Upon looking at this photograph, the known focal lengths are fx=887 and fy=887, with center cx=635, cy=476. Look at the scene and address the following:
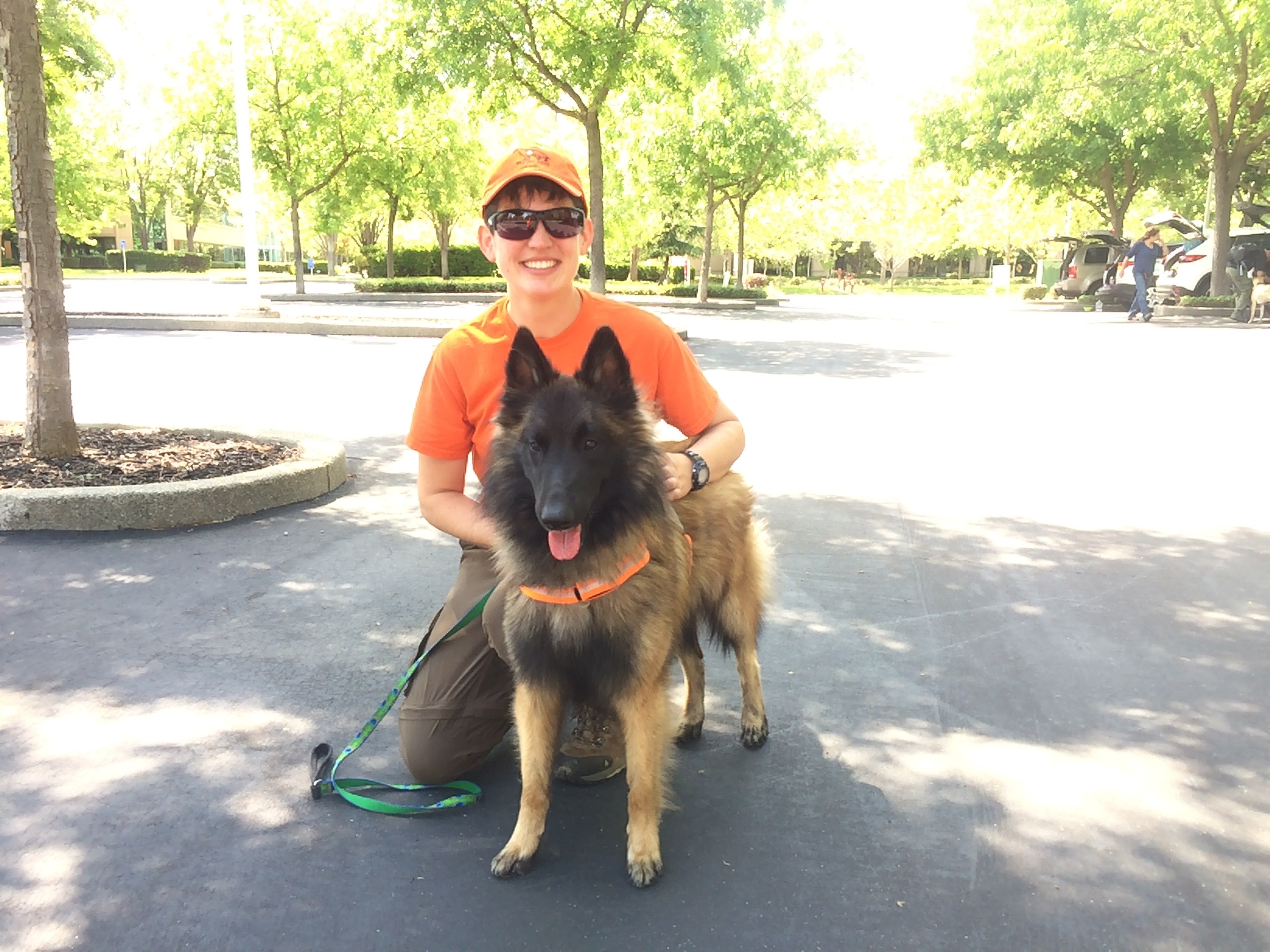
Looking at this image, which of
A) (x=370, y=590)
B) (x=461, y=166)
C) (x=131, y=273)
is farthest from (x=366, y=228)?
(x=370, y=590)

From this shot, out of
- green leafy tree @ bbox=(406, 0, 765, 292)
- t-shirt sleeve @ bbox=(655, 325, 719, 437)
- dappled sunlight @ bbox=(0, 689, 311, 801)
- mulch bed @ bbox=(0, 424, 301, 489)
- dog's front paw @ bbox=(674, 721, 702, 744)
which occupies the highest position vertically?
green leafy tree @ bbox=(406, 0, 765, 292)

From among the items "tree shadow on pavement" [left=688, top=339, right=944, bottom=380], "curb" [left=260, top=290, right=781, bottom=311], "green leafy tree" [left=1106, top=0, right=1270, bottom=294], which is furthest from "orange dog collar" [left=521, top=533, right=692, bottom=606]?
"curb" [left=260, top=290, right=781, bottom=311]

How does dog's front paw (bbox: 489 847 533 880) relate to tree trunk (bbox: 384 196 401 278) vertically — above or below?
below

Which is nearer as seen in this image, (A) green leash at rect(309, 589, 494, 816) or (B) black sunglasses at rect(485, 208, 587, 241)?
(A) green leash at rect(309, 589, 494, 816)

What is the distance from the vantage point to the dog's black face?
8.62ft

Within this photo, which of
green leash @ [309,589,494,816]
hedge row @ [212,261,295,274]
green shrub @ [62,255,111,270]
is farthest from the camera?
green shrub @ [62,255,111,270]

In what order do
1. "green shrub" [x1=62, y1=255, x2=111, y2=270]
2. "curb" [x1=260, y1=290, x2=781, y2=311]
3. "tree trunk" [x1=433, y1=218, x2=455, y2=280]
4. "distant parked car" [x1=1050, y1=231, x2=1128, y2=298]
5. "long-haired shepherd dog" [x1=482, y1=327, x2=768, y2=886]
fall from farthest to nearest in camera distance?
"green shrub" [x1=62, y1=255, x2=111, y2=270] < "tree trunk" [x1=433, y1=218, x2=455, y2=280] < "distant parked car" [x1=1050, y1=231, x2=1128, y2=298] < "curb" [x1=260, y1=290, x2=781, y2=311] < "long-haired shepherd dog" [x1=482, y1=327, x2=768, y2=886]

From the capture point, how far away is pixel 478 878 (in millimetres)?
2764

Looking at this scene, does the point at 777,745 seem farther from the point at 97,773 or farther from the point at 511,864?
the point at 97,773

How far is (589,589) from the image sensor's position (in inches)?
112

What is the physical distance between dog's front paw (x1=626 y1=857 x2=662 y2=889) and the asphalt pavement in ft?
0.13

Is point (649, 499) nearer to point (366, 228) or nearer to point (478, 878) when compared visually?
point (478, 878)

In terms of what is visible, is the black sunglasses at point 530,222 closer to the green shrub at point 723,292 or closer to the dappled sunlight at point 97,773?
the dappled sunlight at point 97,773

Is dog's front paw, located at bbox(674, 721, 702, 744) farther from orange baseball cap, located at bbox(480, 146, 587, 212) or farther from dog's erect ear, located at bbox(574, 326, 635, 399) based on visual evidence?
orange baseball cap, located at bbox(480, 146, 587, 212)
